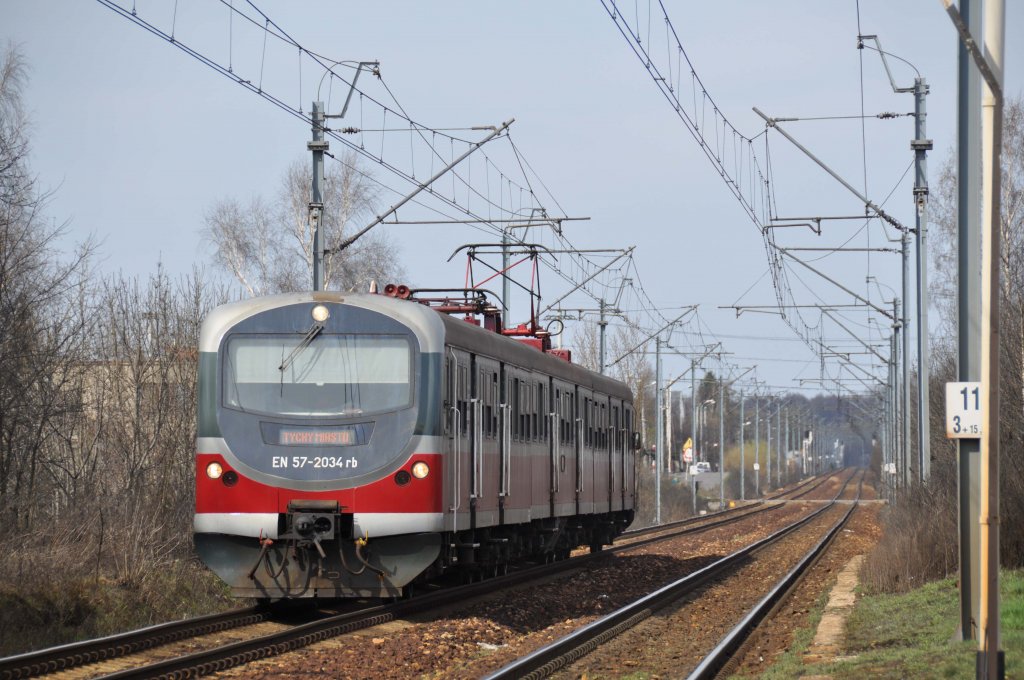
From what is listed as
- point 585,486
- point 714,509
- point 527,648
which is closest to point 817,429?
point 714,509

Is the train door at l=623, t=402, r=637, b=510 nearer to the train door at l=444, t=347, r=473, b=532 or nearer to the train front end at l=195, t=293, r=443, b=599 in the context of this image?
the train door at l=444, t=347, r=473, b=532

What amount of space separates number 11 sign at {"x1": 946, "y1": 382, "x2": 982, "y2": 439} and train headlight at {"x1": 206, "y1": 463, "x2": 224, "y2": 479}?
669 centimetres

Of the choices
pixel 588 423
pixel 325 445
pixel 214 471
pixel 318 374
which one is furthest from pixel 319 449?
pixel 588 423

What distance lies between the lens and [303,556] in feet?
44.8

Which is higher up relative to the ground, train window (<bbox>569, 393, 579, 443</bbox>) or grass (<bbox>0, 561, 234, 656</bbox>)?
train window (<bbox>569, 393, 579, 443</bbox>)

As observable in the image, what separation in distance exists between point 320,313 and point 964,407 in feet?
20.2

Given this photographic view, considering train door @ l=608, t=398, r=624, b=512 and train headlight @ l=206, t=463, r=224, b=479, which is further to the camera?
train door @ l=608, t=398, r=624, b=512

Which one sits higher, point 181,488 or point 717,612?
point 181,488

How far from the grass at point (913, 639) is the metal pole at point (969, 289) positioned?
51 cm

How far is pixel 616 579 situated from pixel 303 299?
8.78 metres

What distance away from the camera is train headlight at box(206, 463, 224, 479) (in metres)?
13.8

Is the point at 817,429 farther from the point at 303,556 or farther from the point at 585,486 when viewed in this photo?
the point at 303,556

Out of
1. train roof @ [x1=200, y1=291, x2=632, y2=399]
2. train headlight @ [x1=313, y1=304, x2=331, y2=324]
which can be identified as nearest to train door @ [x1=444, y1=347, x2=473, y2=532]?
train roof @ [x1=200, y1=291, x2=632, y2=399]

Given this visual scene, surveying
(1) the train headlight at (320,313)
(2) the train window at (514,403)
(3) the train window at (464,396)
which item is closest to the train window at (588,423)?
(2) the train window at (514,403)
